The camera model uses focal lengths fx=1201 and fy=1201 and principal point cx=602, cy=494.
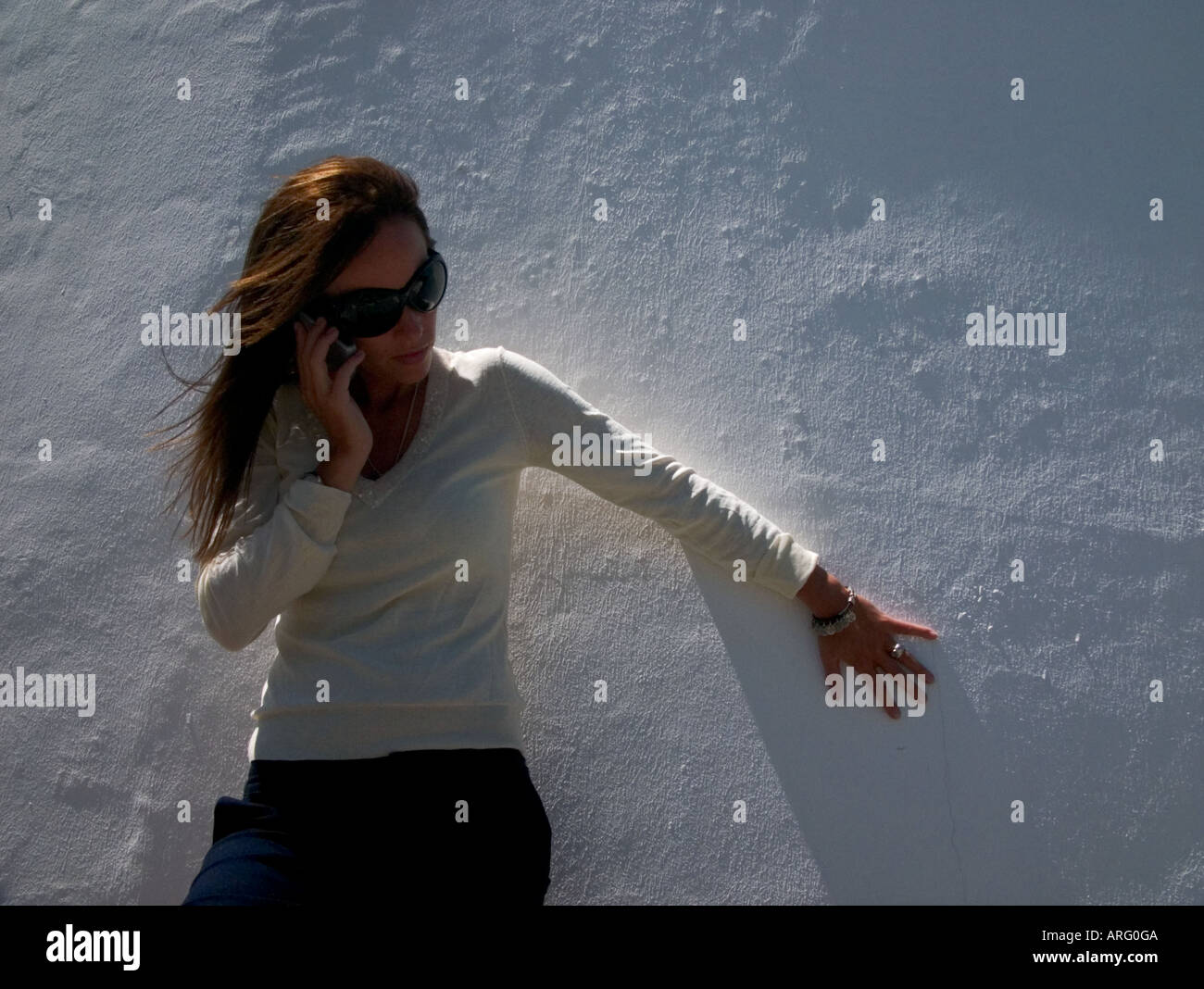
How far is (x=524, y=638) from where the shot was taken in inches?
100

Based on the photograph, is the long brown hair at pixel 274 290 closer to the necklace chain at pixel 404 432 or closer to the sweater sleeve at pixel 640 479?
the necklace chain at pixel 404 432

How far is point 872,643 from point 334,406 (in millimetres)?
1146

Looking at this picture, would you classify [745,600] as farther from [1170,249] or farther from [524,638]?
[1170,249]

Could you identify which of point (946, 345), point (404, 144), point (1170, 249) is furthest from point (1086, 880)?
point (404, 144)

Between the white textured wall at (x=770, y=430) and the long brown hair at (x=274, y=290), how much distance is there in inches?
16.2

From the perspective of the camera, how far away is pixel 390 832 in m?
2.18

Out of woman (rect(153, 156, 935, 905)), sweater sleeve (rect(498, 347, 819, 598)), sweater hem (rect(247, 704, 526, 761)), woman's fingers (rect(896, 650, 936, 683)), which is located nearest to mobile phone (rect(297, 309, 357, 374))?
woman (rect(153, 156, 935, 905))

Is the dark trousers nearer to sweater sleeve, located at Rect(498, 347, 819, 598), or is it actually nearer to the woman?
the woman

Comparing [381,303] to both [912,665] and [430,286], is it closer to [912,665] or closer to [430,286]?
[430,286]

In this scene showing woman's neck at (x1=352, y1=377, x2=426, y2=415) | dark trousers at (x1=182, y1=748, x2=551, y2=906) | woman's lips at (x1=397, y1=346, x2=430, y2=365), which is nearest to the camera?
dark trousers at (x1=182, y1=748, x2=551, y2=906)

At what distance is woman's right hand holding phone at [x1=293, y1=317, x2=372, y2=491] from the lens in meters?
2.20

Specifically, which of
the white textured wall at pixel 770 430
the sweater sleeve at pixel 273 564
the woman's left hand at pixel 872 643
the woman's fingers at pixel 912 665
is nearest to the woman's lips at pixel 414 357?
Answer: the sweater sleeve at pixel 273 564

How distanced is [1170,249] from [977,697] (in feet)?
3.26

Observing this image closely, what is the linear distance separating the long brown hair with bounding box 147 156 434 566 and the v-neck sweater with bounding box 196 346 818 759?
0.16 feet
